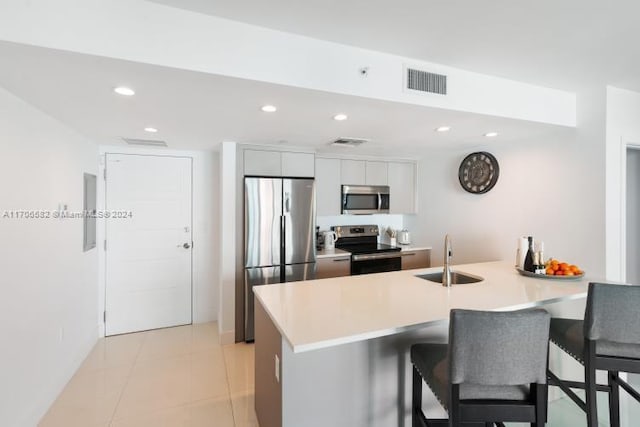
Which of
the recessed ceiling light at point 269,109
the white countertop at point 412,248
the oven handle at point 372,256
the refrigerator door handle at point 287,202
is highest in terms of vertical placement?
the recessed ceiling light at point 269,109

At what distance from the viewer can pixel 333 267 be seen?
12.4 feet

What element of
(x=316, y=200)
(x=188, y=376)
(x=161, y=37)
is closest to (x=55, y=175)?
(x=161, y=37)

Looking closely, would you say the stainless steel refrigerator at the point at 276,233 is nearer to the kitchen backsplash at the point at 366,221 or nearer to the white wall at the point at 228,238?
the white wall at the point at 228,238

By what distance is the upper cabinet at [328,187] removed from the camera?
3998 mm

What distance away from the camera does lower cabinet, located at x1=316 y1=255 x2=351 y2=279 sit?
3.71 metres

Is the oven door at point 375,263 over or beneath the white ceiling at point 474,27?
beneath

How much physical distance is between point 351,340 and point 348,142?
8.06 ft

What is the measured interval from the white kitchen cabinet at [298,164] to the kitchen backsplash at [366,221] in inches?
34.0

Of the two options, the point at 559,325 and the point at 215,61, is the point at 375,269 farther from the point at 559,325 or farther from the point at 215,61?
the point at 215,61

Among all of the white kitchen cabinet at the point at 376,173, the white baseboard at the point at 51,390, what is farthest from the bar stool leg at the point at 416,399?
the white kitchen cabinet at the point at 376,173

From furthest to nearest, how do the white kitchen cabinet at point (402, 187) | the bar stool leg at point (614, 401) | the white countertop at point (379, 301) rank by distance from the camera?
1. the white kitchen cabinet at point (402, 187)
2. the bar stool leg at point (614, 401)
3. the white countertop at point (379, 301)

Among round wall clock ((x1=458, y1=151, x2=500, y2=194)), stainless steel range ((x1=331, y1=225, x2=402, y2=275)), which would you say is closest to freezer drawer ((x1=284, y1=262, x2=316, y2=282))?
stainless steel range ((x1=331, y1=225, x2=402, y2=275))

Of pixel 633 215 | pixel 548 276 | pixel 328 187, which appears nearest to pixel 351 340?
Answer: pixel 548 276

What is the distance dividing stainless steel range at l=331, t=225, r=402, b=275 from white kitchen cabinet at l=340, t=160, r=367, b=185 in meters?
0.70
